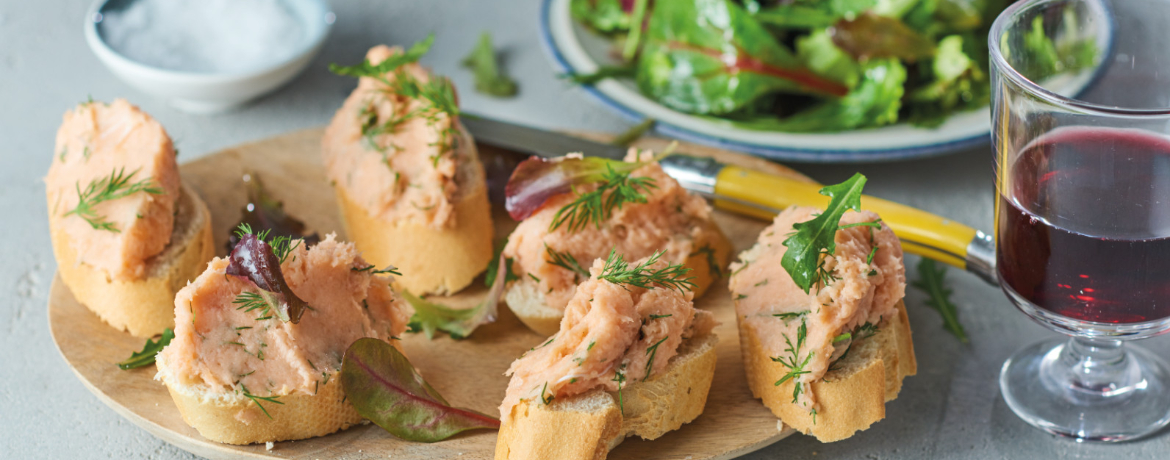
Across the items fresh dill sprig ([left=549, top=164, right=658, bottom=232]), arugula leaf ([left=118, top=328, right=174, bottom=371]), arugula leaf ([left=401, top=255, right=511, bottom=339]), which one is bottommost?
arugula leaf ([left=401, top=255, right=511, bottom=339])

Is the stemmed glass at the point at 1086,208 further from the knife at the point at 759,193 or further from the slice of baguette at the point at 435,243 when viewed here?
the slice of baguette at the point at 435,243

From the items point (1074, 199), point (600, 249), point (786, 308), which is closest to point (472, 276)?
point (600, 249)

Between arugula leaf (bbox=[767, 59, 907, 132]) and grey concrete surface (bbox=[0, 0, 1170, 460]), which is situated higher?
arugula leaf (bbox=[767, 59, 907, 132])

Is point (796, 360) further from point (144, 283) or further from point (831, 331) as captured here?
point (144, 283)

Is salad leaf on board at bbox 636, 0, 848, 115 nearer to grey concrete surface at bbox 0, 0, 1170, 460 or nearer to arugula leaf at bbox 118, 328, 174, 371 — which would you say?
grey concrete surface at bbox 0, 0, 1170, 460

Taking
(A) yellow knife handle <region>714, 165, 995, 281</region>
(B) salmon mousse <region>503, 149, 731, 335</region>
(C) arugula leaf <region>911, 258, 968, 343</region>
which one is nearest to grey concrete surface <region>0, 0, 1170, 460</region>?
(C) arugula leaf <region>911, 258, 968, 343</region>

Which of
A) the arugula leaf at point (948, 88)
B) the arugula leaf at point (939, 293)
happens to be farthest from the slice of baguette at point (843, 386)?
the arugula leaf at point (948, 88)

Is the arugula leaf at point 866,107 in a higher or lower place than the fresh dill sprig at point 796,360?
lower
